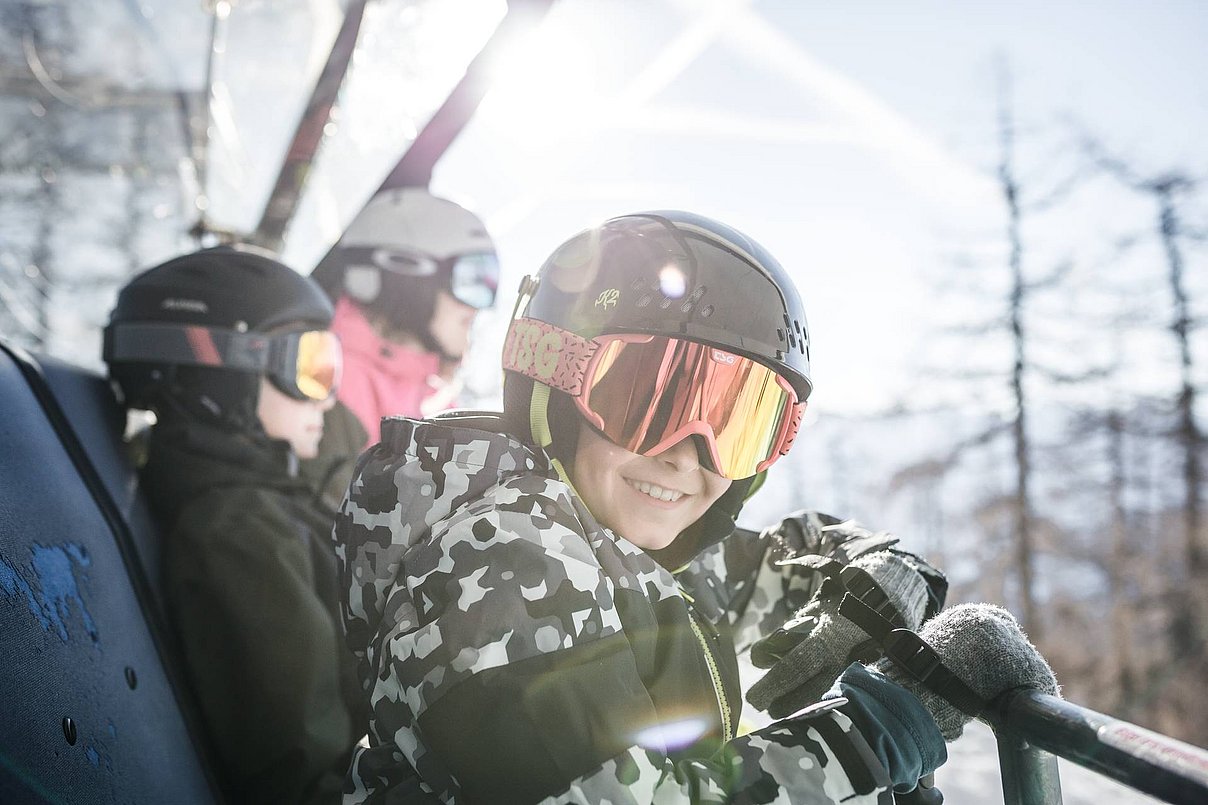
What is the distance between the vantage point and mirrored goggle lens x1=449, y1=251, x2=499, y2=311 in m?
3.25

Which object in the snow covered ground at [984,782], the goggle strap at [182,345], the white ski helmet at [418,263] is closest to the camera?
the goggle strap at [182,345]

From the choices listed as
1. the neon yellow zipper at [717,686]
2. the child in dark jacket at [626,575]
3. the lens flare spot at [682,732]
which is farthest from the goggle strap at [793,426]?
the lens flare spot at [682,732]

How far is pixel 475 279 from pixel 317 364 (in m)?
1.26

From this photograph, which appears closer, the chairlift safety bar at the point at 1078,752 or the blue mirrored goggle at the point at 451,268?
the chairlift safety bar at the point at 1078,752

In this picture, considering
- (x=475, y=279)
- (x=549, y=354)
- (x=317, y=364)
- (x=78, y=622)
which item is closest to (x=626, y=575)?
(x=549, y=354)

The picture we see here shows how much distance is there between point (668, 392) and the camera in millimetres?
1196

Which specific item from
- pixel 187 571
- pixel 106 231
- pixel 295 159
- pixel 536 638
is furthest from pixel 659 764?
pixel 106 231

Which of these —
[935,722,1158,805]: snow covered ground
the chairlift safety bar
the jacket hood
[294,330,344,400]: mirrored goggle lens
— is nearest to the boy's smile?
the chairlift safety bar

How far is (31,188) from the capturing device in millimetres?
6598

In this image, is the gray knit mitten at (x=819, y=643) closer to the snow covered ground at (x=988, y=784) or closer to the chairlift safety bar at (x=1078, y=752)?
the chairlift safety bar at (x=1078, y=752)

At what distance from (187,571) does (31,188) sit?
Answer: 265 inches

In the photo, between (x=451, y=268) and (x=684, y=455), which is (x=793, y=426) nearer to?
(x=684, y=455)

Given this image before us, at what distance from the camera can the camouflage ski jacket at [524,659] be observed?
0.86 meters

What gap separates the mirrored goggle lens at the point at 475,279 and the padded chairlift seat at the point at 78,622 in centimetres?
155
